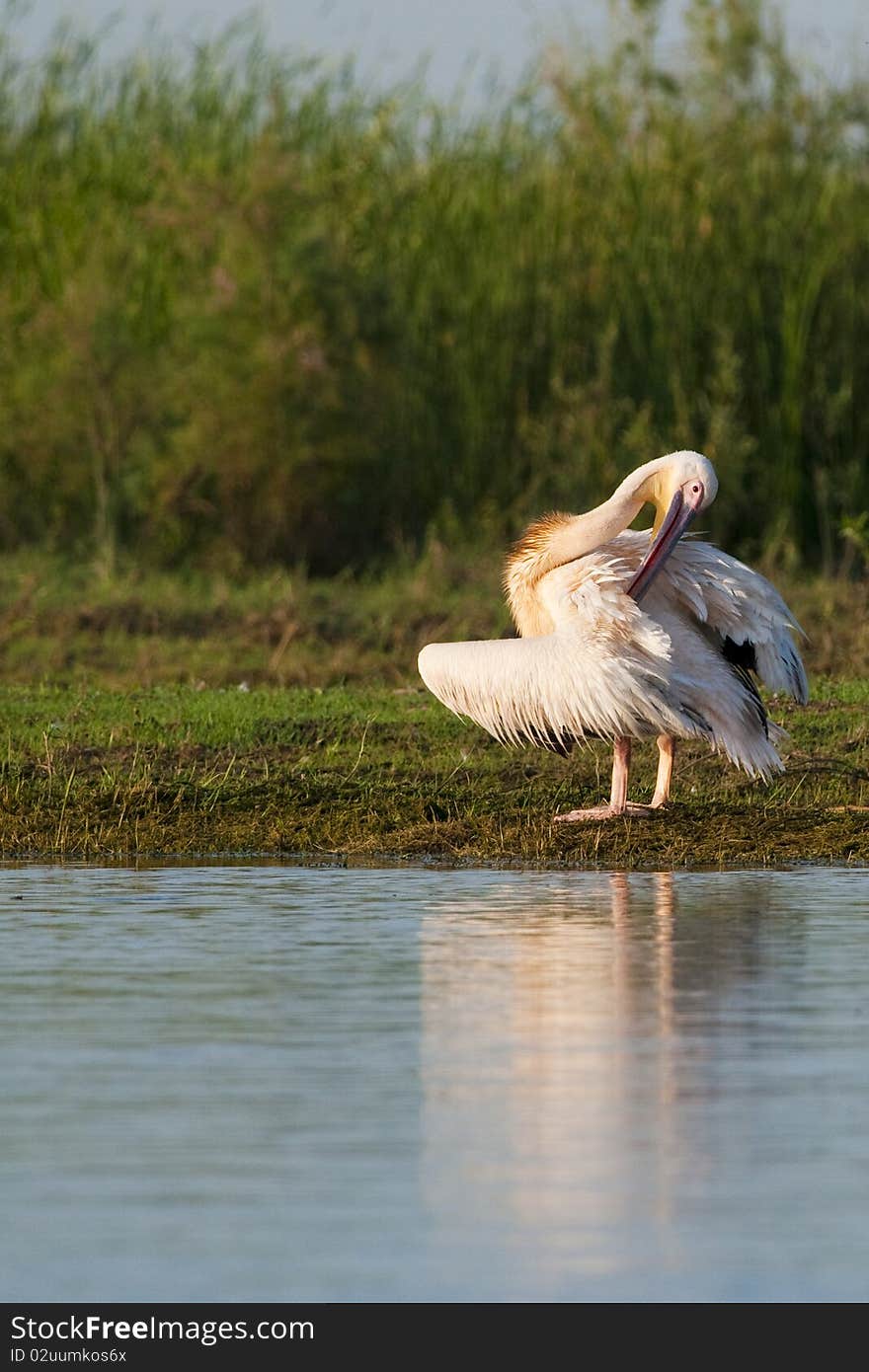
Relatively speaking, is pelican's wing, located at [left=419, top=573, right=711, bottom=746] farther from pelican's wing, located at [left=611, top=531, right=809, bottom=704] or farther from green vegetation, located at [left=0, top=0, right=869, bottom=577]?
green vegetation, located at [left=0, top=0, right=869, bottom=577]

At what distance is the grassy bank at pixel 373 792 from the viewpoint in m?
8.84

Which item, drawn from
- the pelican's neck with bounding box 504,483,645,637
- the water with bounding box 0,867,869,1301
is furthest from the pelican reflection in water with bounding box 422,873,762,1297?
the pelican's neck with bounding box 504,483,645,637

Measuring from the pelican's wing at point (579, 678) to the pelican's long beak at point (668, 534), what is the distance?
76mm

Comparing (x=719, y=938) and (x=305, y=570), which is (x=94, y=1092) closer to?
(x=719, y=938)

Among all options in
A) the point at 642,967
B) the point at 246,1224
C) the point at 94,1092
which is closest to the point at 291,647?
the point at 642,967

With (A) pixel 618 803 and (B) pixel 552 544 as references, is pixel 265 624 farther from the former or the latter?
(A) pixel 618 803

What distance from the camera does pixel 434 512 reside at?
1683cm

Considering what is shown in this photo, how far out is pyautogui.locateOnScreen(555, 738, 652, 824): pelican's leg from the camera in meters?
9.02

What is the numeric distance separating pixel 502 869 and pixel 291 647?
4.83 m

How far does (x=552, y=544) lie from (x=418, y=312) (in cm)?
800

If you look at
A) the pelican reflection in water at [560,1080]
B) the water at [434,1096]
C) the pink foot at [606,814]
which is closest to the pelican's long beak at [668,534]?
the pink foot at [606,814]

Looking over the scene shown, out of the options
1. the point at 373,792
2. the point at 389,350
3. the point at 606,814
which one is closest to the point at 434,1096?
the point at 606,814

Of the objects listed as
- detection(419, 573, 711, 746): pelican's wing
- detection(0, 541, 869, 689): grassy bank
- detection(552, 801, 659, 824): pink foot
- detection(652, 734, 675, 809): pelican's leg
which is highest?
detection(419, 573, 711, 746): pelican's wing

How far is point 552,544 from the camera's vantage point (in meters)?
9.21
